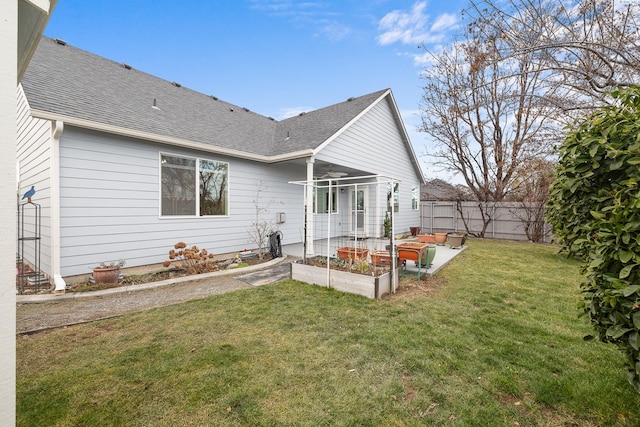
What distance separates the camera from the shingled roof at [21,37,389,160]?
5.50 meters

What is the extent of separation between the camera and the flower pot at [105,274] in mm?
5297

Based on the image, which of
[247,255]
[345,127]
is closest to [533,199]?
[345,127]

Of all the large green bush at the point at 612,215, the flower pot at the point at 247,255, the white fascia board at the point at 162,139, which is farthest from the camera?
the flower pot at the point at 247,255

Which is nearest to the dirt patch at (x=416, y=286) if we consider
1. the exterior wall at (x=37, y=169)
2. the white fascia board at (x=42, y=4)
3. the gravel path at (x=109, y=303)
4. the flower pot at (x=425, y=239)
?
the gravel path at (x=109, y=303)

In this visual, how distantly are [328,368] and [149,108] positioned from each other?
7830 mm

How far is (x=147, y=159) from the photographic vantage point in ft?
20.9

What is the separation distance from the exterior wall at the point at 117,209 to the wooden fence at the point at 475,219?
12.2 meters

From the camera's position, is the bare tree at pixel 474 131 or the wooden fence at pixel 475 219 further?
the bare tree at pixel 474 131

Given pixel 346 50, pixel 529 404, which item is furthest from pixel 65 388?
pixel 346 50

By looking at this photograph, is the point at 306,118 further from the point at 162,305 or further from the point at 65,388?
the point at 65,388

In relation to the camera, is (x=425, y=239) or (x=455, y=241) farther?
(x=455, y=241)

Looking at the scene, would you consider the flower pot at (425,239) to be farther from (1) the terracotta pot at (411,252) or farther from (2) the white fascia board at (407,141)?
(2) the white fascia board at (407,141)

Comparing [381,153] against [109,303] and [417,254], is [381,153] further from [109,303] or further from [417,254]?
[109,303]

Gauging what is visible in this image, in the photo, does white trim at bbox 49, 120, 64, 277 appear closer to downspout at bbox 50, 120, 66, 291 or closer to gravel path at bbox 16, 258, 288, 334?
downspout at bbox 50, 120, 66, 291
